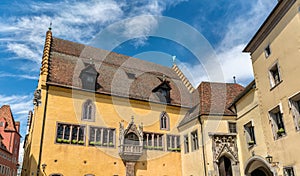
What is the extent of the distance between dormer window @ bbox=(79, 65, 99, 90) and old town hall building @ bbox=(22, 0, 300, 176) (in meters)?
0.09

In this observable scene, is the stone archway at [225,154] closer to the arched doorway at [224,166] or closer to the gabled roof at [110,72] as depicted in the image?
the arched doorway at [224,166]

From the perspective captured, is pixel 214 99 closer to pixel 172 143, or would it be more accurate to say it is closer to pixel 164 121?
pixel 164 121

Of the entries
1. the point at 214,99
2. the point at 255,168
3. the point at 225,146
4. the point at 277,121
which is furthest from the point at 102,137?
the point at 277,121

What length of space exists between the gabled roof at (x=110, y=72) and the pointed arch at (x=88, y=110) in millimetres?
1374

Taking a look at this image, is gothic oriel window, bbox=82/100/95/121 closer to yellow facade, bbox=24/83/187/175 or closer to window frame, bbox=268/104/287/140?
yellow facade, bbox=24/83/187/175

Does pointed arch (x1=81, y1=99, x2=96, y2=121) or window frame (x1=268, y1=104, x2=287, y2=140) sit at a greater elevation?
pointed arch (x1=81, y1=99, x2=96, y2=121)

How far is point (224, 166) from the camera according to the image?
2088 cm

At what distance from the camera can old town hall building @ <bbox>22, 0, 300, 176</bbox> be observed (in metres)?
14.2

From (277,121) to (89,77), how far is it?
15.8m

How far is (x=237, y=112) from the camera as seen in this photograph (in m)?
21.4

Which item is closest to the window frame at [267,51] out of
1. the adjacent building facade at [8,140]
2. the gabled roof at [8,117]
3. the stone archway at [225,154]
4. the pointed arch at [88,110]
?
the stone archway at [225,154]

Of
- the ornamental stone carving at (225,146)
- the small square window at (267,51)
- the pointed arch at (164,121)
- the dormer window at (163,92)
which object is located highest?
the dormer window at (163,92)

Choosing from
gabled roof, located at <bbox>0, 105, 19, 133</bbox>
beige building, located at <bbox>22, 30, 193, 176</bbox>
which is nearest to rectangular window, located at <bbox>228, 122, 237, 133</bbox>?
beige building, located at <bbox>22, 30, 193, 176</bbox>

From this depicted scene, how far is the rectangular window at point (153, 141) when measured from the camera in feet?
80.3
